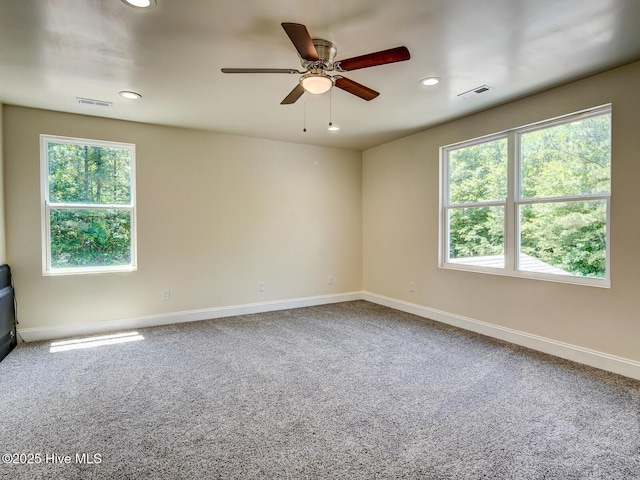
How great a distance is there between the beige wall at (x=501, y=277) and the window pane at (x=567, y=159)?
0.42ft

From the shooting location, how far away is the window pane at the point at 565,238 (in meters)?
3.06

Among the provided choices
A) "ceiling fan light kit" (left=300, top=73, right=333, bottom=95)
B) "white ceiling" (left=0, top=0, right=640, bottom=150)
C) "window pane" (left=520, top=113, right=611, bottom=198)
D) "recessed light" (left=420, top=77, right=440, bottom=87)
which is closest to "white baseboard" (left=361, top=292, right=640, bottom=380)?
"window pane" (left=520, top=113, right=611, bottom=198)

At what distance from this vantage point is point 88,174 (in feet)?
13.4

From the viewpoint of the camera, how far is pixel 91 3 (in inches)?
78.8

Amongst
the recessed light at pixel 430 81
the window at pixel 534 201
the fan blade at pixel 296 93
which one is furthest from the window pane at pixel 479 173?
the fan blade at pixel 296 93

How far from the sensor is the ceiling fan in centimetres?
198

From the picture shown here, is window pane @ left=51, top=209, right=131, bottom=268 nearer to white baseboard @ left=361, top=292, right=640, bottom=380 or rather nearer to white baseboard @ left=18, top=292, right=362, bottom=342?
white baseboard @ left=18, top=292, right=362, bottom=342

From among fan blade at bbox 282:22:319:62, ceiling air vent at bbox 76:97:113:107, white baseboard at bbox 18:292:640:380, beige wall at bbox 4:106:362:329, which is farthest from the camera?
beige wall at bbox 4:106:362:329

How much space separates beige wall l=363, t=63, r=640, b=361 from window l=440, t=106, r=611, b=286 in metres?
0.11

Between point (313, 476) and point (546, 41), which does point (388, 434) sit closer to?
point (313, 476)

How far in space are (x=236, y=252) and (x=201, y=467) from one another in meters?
3.34

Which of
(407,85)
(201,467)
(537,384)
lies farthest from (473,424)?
(407,85)

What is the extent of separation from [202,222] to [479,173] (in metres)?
3.59

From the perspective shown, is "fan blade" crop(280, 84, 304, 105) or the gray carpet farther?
"fan blade" crop(280, 84, 304, 105)
